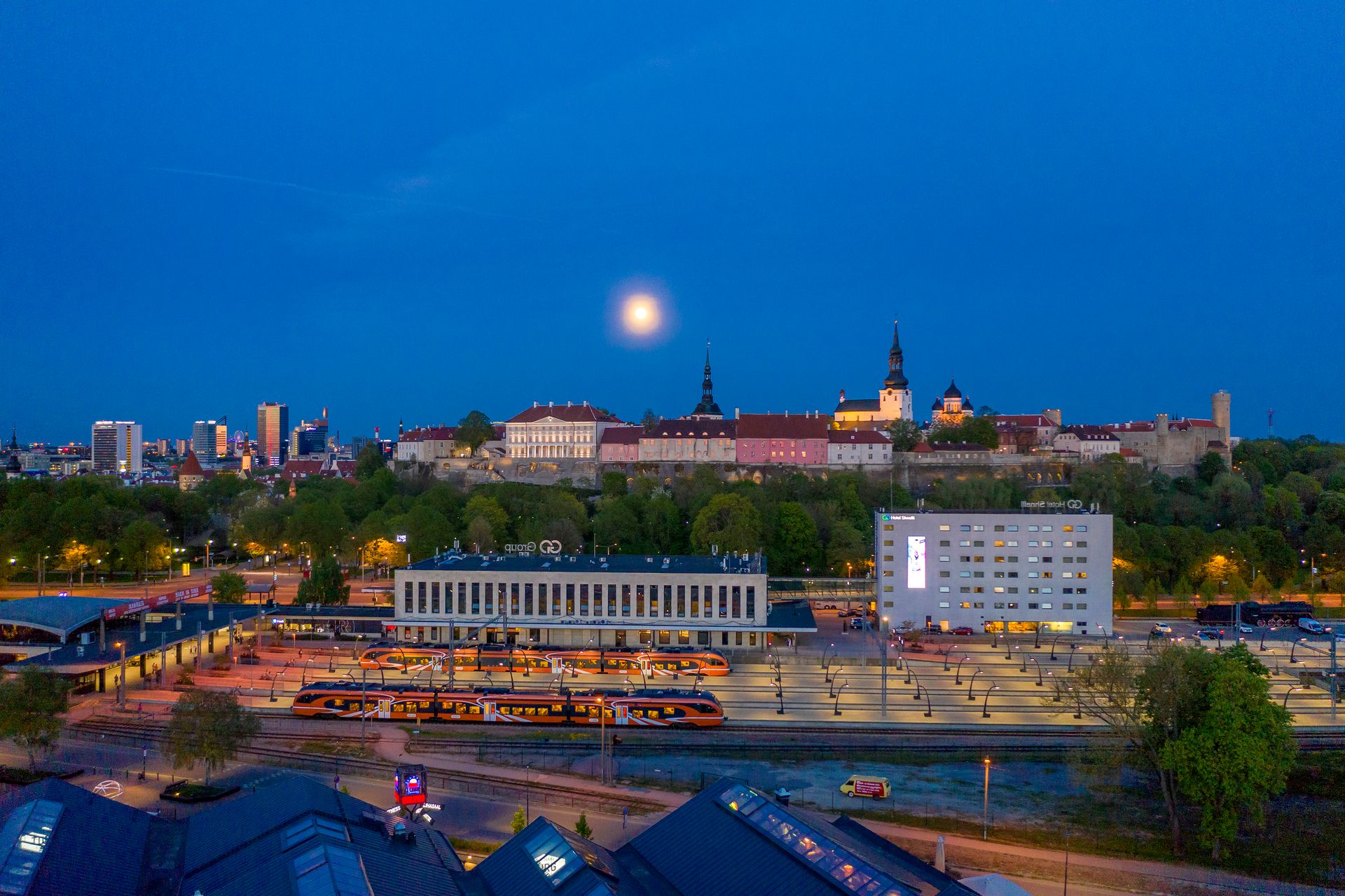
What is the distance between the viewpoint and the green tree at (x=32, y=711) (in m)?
24.8

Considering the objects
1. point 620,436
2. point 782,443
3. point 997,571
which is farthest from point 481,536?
point 782,443

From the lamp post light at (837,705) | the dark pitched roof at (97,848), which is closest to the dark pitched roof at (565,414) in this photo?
the lamp post light at (837,705)

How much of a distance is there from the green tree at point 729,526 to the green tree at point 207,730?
37.5m

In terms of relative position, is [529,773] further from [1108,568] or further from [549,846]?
[1108,568]

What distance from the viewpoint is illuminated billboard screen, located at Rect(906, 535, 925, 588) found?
49844 mm

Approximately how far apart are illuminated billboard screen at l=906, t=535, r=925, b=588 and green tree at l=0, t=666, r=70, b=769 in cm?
4028

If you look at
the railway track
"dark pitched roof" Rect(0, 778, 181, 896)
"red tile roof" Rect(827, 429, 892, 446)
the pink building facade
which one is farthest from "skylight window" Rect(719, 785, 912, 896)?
"red tile roof" Rect(827, 429, 892, 446)

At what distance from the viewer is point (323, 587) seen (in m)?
47.7

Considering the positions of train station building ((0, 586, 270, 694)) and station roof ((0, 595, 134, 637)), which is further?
station roof ((0, 595, 134, 637))

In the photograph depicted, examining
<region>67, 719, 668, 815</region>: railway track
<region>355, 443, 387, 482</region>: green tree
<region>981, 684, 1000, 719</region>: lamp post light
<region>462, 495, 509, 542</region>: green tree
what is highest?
<region>355, 443, 387, 482</region>: green tree

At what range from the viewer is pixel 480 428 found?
11069cm

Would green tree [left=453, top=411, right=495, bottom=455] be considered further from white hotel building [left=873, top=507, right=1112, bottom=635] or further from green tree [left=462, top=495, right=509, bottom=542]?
white hotel building [left=873, top=507, right=1112, bottom=635]

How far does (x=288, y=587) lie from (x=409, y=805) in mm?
44353

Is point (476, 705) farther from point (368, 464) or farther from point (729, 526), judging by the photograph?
point (368, 464)
